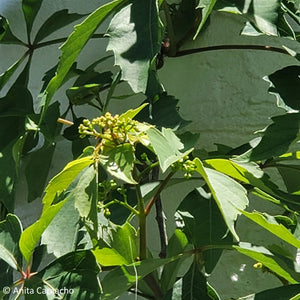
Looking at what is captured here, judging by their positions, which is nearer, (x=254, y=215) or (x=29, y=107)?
(x=254, y=215)

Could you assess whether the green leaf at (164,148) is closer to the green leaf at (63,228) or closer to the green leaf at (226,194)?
the green leaf at (226,194)

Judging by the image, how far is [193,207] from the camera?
1006 millimetres

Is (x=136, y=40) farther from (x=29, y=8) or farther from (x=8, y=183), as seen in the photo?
(x=29, y=8)

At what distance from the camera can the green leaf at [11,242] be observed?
895mm

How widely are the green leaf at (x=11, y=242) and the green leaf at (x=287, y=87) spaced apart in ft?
1.29

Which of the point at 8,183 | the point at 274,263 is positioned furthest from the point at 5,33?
the point at 274,263

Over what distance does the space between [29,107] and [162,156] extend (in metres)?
0.45

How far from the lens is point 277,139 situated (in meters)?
0.92

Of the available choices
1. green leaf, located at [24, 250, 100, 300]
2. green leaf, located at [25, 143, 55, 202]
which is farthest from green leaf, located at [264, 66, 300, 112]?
green leaf, located at [25, 143, 55, 202]

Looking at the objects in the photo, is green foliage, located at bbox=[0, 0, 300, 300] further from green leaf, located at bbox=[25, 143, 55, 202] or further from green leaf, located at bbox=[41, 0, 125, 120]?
green leaf, located at bbox=[25, 143, 55, 202]

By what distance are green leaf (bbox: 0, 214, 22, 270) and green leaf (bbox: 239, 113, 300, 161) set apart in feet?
0.99

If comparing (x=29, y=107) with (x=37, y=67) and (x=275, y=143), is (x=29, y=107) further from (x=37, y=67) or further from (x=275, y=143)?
(x=275, y=143)

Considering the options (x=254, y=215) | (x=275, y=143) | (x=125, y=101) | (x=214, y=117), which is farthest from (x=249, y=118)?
(x=254, y=215)

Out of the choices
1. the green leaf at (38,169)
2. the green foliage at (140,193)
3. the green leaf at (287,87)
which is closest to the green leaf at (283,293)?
the green foliage at (140,193)
